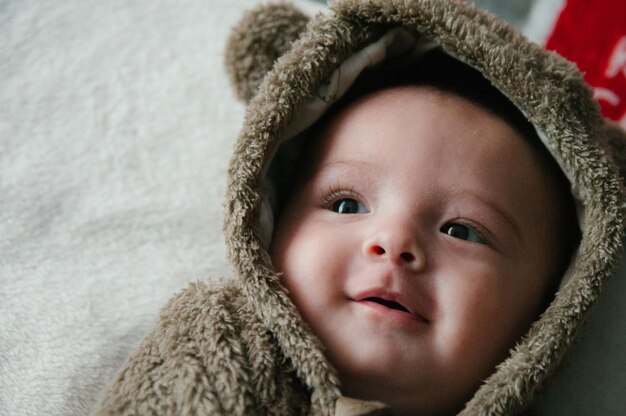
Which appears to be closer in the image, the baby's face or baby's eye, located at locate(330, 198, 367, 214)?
the baby's face

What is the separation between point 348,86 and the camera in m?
1.17

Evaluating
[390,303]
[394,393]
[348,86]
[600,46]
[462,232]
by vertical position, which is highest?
[600,46]

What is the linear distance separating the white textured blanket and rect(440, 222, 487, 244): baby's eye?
0.96ft

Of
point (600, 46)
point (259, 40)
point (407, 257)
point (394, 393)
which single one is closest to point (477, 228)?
point (407, 257)

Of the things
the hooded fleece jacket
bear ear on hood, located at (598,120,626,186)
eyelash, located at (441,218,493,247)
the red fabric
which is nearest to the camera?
the hooded fleece jacket

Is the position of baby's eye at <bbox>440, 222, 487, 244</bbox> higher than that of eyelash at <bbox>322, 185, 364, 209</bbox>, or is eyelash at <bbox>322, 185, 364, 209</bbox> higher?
baby's eye at <bbox>440, 222, 487, 244</bbox>

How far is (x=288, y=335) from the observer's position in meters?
0.94

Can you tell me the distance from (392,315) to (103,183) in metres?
0.60

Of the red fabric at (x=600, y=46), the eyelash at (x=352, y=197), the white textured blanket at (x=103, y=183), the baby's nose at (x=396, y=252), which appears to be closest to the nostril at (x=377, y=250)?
the baby's nose at (x=396, y=252)

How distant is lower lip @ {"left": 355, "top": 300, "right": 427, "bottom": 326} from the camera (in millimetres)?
940

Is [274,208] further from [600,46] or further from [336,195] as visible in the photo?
[600,46]

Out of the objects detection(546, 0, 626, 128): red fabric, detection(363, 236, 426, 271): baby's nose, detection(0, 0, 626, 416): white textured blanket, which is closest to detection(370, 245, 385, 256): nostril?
detection(363, 236, 426, 271): baby's nose

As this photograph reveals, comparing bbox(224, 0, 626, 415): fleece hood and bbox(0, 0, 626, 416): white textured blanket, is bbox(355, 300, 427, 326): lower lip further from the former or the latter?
bbox(0, 0, 626, 416): white textured blanket

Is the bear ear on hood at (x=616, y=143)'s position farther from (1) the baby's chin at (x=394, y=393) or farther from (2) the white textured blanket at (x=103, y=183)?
(1) the baby's chin at (x=394, y=393)
